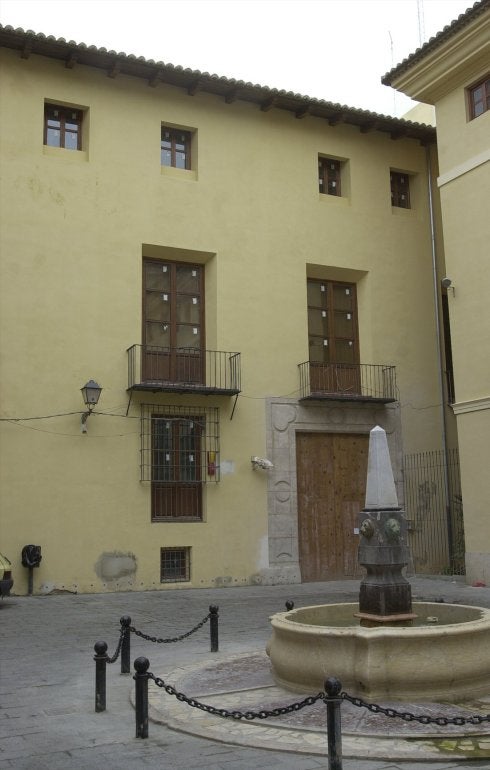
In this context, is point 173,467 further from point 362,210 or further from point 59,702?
point 59,702

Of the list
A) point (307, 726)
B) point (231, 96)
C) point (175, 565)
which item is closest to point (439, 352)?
point (231, 96)

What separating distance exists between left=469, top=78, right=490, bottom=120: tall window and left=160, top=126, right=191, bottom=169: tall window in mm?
5826

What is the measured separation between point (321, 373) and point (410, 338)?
249 centimetres

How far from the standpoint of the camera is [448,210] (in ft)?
53.0

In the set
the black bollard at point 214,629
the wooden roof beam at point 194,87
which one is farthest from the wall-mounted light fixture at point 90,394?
the wooden roof beam at point 194,87

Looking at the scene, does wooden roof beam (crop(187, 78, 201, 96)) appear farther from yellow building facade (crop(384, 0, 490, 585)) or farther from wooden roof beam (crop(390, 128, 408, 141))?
wooden roof beam (crop(390, 128, 408, 141))

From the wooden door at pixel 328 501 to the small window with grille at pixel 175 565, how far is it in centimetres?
249

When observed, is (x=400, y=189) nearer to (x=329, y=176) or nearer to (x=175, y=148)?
(x=329, y=176)

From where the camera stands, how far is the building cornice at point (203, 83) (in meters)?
14.5

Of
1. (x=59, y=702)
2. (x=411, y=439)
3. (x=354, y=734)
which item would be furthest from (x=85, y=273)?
(x=354, y=734)

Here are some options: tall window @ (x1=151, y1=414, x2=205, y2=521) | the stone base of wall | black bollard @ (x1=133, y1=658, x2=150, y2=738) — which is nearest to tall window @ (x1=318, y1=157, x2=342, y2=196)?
tall window @ (x1=151, y1=414, x2=205, y2=521)

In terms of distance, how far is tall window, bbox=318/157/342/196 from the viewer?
18062mm

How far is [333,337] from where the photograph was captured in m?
17.7

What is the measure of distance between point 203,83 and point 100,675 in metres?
13.1
